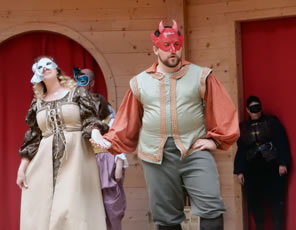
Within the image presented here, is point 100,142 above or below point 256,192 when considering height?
above

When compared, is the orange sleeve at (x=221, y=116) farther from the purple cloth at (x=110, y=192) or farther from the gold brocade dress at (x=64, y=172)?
the purple cloth at (x=110, y=192)

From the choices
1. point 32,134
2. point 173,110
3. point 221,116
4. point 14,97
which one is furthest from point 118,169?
point 14,97

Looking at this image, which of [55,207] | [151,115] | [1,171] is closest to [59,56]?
[1,171]

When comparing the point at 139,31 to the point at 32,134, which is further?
the point at 139,31

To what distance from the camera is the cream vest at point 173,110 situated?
335 cm

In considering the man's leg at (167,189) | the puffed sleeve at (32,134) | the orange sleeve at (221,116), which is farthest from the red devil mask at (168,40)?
the puffed sleeve at (32,134)

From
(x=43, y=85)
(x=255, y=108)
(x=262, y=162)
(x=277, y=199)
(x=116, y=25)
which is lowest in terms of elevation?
(x=277, y=199)

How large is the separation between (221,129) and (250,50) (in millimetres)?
2395

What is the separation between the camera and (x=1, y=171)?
584 cm

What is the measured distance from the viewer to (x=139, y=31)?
5.60m

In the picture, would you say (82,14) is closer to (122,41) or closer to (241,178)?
(122,41)

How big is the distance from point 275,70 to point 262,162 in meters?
0.84

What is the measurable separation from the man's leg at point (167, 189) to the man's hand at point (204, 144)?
11cm

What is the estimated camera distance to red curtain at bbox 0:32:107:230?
5816 mm
